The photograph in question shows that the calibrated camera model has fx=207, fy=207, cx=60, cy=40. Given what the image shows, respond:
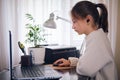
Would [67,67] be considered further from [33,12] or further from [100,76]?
[33,12]

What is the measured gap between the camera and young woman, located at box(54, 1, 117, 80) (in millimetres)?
1137

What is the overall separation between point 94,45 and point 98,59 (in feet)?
0.27

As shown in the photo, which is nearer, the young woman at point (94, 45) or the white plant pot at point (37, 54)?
the young woman at point (94, 45)

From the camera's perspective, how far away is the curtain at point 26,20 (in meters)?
2.73

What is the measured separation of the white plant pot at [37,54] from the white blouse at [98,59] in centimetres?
63

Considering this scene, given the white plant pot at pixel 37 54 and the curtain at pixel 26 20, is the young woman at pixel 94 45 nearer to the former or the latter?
the white plant pot at pixel 37 54

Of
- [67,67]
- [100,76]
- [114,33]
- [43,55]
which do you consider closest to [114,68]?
[100,76]

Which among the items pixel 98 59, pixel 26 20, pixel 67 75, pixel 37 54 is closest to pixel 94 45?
pixel 98 59

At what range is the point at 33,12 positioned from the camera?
2.80 meters

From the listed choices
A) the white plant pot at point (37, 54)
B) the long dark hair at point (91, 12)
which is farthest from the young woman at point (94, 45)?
the white plant pot at point (37, 54)

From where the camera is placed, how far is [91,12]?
1264 mm

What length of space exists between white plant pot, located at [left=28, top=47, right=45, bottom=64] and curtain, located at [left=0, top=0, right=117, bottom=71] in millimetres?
987

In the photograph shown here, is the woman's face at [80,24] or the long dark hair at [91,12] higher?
the long dark hair at [91,12]

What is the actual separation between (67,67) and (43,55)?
275mm
